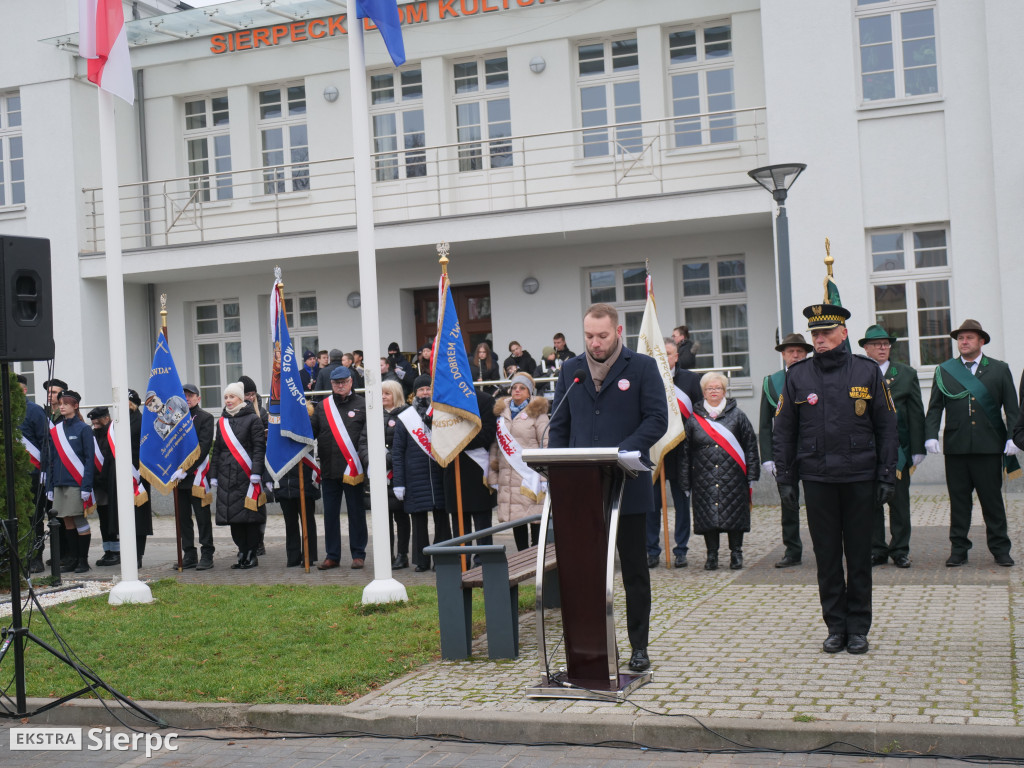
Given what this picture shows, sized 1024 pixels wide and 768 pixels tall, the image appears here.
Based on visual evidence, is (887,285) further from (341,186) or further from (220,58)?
(220,58)

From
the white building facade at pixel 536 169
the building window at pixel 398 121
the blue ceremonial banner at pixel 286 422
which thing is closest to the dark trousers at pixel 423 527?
the blue ceremonial banner at pixel 286 422

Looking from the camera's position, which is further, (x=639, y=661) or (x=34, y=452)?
(x=34, y=452)

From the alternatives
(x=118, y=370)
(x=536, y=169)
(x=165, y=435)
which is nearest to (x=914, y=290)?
(x=536, y=169)

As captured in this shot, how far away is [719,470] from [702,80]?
12.1 m

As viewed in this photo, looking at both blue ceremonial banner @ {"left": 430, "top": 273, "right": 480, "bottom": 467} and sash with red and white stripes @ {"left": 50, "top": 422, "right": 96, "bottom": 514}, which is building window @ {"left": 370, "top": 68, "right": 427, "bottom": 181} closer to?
sash with red and white stripes @ {"left": 50, "top": 422, "right": 96, "bottom": 514}

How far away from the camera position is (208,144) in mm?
24609

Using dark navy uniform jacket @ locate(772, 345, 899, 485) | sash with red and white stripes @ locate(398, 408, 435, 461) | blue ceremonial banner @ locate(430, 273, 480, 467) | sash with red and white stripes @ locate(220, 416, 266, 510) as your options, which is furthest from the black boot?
dark navy uniform jacket @ locate(772, 345, 899, 485)

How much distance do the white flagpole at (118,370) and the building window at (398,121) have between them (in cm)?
1258

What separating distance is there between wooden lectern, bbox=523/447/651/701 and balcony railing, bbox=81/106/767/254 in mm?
13607

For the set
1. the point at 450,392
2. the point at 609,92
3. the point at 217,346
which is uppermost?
the point at 609,92

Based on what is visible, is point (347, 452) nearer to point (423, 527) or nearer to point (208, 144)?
point (423, 527)

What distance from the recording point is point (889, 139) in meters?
17.7

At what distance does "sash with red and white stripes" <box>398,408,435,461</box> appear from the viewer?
12023 millimetres

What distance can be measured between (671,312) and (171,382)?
11.3 meters
